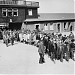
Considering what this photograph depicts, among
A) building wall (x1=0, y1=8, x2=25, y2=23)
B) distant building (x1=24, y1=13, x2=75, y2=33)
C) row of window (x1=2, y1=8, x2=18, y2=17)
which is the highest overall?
row of window (x1=2, y1=8, x2=18, y2=17)

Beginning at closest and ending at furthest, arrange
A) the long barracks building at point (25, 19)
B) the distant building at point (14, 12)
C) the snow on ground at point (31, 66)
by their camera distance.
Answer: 1. the snow on ground at point (31, 66)
2. the distant building at point (14, 12)
3. the long barracks building at point (25, 19)

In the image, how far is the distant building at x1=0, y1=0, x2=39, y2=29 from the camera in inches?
1355

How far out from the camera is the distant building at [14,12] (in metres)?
34.4

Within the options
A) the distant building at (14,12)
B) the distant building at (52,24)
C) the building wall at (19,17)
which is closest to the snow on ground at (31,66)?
the building wall at (19,17)

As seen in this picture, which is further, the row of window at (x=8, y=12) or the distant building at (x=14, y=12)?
the row of window at (x=8, y=12)

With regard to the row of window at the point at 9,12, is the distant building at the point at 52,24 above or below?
below

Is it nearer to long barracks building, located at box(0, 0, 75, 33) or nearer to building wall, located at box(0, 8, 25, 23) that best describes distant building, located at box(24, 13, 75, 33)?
long barracks building, located at box(0, 0, 75, 33)

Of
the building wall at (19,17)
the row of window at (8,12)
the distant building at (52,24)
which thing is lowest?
the distant building at (52,24)

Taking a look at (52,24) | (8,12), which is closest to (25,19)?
(8,12)

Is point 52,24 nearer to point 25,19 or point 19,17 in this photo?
point 25,19

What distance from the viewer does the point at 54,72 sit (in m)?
11.3

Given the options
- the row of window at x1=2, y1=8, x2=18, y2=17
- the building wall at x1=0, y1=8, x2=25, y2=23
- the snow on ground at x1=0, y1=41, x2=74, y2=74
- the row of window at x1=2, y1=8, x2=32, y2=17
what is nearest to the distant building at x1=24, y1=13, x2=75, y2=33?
the building wall at x1=0, y1=8, x2=25, y2=23

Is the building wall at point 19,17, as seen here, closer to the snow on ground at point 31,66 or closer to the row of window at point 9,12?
the row of window at point 9,12

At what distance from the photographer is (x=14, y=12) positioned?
1406 inches
